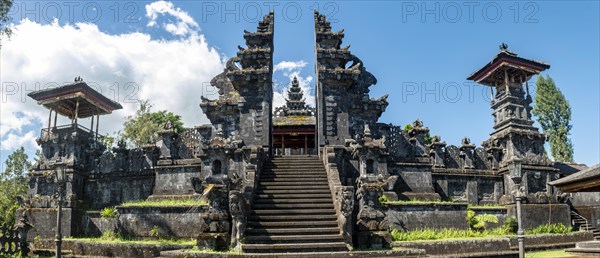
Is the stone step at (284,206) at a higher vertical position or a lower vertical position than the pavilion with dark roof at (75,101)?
lower

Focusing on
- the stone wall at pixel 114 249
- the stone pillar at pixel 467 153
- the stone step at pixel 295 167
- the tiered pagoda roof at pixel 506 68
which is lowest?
the stone wall at pixel 114 249

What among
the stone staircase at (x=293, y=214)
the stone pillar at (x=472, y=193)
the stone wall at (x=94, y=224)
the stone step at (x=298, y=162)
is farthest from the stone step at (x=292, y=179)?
the stone pillar at (x=472, y=193)

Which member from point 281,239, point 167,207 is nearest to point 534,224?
point 281,239

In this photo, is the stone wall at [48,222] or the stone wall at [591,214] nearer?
the stone wall at [48,222]

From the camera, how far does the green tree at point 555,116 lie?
3528 centimetres

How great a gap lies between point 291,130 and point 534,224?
598 inches

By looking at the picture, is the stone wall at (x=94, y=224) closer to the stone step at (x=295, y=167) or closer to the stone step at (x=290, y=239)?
the stone step at (x=295, y=167)

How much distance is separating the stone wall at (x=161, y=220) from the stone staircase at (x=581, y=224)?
1759cm

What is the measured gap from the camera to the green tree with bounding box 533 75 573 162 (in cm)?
3528

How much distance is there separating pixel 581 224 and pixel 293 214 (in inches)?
632

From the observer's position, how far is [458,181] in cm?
2247

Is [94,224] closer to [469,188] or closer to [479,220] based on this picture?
[479,220]

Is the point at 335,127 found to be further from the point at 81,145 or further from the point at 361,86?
the point at 81,145

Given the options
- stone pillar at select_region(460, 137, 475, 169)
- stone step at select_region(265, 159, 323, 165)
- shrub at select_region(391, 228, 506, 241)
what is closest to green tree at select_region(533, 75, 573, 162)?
stone pillar at select_region(460, 137, 475, 169)
